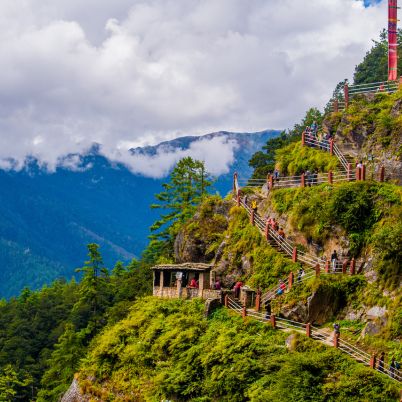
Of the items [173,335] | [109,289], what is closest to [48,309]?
[109,289]

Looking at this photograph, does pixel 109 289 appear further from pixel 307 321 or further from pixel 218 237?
pixel 307 321

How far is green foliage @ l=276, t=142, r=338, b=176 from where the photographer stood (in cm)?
4797

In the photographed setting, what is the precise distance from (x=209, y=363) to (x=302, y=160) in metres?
17.6

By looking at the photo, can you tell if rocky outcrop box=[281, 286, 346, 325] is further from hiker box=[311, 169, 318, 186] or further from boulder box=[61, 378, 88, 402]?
boulder box=[61, 378, 88, 402]

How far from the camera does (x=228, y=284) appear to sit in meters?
46.7

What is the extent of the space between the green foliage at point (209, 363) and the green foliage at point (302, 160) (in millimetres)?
11894

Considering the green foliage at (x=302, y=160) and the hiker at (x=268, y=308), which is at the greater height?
the green foliage at (x=302, y=160)

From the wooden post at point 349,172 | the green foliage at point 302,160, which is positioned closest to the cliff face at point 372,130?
the wooden post at point 349,172

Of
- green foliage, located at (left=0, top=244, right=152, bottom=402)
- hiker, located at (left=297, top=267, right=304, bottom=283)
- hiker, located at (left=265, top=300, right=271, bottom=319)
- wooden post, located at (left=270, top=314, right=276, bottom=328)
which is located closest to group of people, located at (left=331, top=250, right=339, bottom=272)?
hiker, located at (left=297, top=267, right=304, bottom=283)

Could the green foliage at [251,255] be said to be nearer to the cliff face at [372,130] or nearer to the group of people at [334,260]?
the group of people at [334,260]

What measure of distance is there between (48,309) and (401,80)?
2179 inches

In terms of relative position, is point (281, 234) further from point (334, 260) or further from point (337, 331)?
point (337, 331)

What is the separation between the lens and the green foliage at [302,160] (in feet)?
157

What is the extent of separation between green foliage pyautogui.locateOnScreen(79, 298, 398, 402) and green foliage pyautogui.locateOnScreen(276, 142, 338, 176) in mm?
Result: 11894
